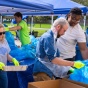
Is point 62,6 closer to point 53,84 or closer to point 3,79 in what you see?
point 3,79

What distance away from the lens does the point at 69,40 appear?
3.26m

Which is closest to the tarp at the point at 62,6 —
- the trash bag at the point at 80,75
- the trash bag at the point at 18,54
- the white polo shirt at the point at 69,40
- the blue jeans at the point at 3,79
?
the trash bag at the point at 18,54

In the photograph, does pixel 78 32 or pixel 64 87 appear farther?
pixel 78 32

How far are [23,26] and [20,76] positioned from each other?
2.35 m

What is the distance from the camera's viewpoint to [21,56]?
4.05 meters

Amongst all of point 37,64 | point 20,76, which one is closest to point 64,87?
point 37,64

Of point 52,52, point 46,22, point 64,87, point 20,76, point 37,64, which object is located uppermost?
point 52,52

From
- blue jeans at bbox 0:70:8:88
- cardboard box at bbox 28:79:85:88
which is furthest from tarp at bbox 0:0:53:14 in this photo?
cardboard box at bbox 28:79:85:88

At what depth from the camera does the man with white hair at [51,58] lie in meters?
2.52

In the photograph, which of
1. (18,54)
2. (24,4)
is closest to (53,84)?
(24,4)

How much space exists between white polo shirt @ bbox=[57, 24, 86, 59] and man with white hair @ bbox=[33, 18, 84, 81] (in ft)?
1.46

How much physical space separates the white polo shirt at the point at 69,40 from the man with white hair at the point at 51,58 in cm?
44

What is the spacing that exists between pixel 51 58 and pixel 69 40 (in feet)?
2.64

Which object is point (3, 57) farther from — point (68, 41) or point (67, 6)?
point (67, 6)
